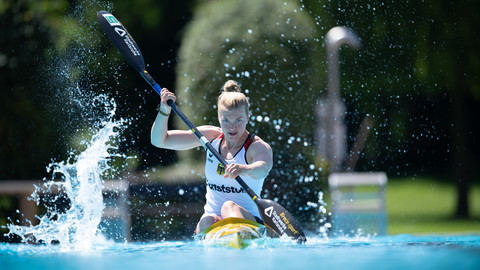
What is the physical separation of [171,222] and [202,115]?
148cm

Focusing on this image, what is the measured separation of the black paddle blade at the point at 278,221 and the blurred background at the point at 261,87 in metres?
2.46

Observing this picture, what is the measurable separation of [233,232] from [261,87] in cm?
438

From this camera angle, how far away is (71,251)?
496 cm

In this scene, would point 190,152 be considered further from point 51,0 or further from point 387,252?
point 387,252

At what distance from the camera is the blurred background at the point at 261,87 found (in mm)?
8469

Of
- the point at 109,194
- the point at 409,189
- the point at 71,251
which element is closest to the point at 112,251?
the point at 71,251

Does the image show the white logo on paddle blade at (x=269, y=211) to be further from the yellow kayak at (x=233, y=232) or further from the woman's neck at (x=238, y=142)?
the woman's neck at (x=238, y=142)

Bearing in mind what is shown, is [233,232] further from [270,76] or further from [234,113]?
[270,76]

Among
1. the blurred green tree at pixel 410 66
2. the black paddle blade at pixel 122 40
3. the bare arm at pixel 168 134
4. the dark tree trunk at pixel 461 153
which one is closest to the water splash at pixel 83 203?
the black paddle blade at pixel 122 40

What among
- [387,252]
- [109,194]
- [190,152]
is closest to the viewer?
[387,252]

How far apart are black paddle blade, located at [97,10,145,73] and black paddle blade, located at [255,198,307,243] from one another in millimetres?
1647

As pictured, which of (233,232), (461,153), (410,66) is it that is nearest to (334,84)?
(410,66)

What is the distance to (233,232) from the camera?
15.1 ft

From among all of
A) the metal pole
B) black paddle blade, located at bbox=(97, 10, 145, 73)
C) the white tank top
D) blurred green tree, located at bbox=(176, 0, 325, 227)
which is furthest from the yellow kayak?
the metal pole
